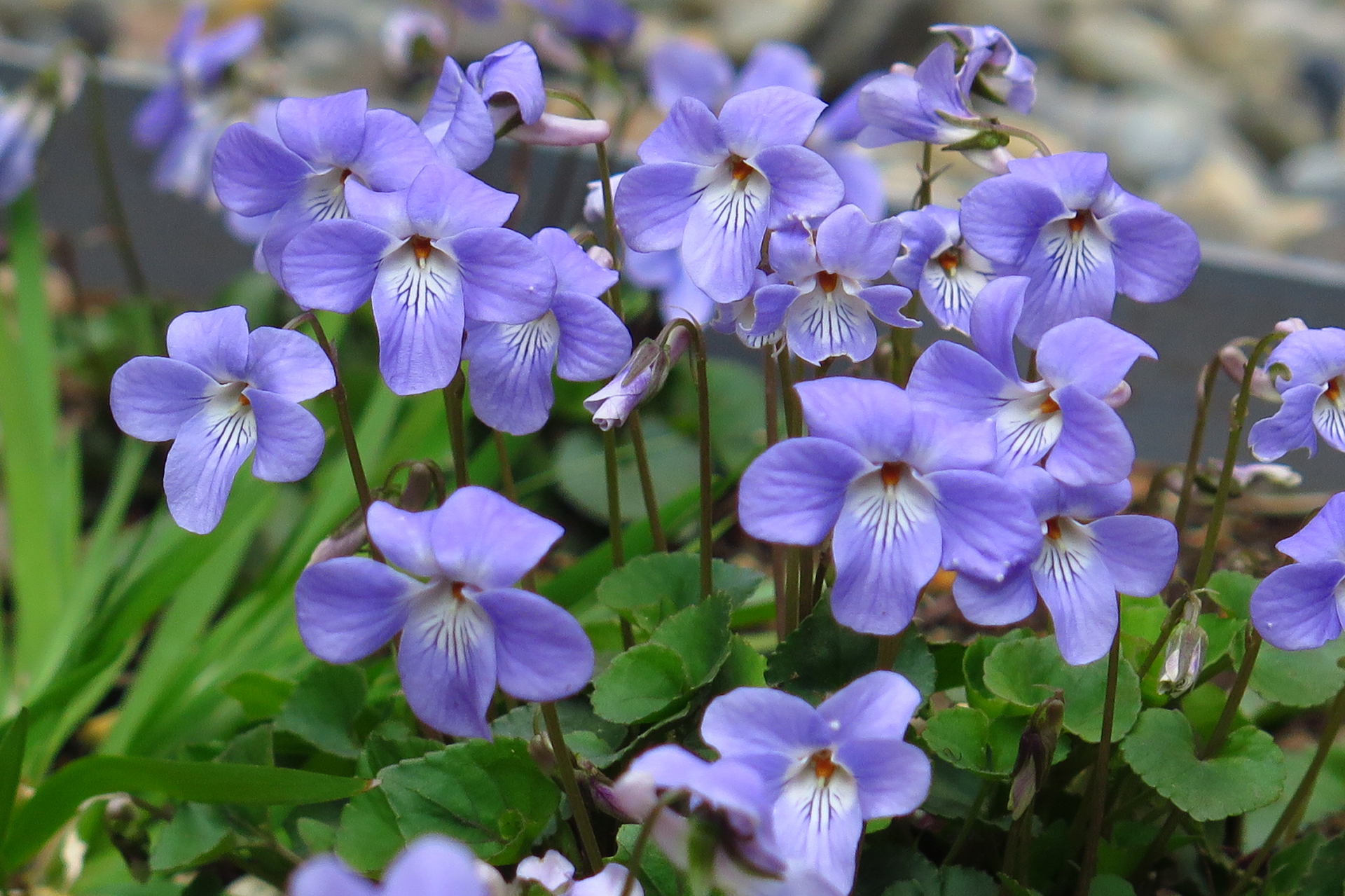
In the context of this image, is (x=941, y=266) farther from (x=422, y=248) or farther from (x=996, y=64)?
(x=422, y=248)

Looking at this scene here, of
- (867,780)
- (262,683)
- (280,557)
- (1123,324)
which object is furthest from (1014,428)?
(1123,324)

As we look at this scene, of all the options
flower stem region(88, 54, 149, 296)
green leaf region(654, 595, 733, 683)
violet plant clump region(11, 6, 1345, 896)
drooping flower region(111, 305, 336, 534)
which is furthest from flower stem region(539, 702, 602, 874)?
flower stem region(88, 54, 149, 296)

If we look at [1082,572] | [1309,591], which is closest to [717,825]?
[1082,572]

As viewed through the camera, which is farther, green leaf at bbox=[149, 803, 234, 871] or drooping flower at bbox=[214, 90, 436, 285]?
green leaf at bbox=[149, 803, 234, 871]

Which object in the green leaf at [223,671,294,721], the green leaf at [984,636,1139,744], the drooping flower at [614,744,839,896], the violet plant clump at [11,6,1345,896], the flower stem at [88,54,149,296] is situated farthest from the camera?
the flower stem at [88,54,149,296]

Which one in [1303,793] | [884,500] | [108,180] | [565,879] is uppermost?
[884,500]

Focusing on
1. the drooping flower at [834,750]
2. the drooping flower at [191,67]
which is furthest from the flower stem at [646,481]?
the drooping flower at [191,67]

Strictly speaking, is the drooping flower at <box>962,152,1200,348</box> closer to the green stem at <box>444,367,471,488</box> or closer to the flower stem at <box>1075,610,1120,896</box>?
the flower stem at <box>1075,610,1120,896</box>
